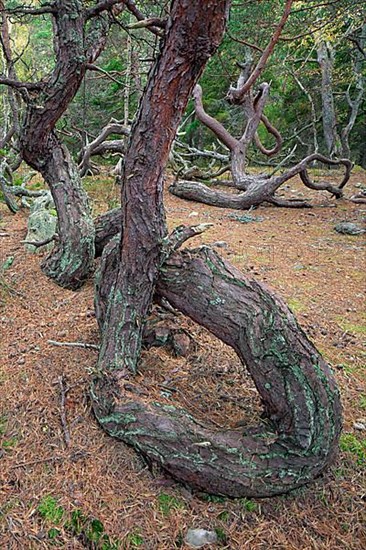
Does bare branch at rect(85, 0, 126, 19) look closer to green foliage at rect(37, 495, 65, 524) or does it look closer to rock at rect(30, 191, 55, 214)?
rock at rect(30, 191, 55, 214)

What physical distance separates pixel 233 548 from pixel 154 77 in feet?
6.49

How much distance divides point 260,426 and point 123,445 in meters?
0.64

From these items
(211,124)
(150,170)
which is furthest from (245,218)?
(150,170)

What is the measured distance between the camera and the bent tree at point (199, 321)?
1.82 m

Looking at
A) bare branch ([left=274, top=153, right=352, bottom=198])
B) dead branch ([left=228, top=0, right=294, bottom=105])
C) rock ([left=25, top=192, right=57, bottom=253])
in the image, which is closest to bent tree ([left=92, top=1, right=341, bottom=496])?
dead branch ([left=228, top=0, right=294, bottom=105])

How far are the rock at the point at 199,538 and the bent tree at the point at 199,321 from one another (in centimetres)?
18

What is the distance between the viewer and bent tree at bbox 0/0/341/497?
1.82 m

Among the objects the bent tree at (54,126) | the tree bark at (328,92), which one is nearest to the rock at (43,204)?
the bent tree at (54,126)

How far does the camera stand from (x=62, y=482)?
1836 millimetres

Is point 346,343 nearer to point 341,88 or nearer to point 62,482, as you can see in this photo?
point 62,482

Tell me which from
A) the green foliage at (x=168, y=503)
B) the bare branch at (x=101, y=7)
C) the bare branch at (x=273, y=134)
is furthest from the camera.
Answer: the bare branch at (x=273, y=134)

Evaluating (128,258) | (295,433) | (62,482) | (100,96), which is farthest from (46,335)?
(100,96)

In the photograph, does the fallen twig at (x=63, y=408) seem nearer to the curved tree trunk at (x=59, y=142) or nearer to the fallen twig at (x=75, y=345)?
the fallen twig at (x=75, y=345)

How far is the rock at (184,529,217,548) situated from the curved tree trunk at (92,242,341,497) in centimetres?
17
